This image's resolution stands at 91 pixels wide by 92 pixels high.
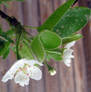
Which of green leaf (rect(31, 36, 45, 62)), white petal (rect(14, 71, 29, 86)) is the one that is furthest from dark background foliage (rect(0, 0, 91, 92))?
green leaf (rect(31, 36, 45, 62))

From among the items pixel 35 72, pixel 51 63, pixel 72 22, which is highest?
pixel 72 22

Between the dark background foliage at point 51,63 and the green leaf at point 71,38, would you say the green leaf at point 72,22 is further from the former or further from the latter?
the dark background foliage at point 51,63

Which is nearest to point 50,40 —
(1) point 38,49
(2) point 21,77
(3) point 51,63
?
(1) point 38,49

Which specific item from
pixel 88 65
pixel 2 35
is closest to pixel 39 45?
pixel 2 35

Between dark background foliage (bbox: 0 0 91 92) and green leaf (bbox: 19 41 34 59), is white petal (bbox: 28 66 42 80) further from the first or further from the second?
dark background foliage (bbox: 0 0 91 92)

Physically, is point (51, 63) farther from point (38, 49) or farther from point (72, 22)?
point (38, 49)

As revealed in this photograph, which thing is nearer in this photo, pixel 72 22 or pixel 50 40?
pixel 50 40

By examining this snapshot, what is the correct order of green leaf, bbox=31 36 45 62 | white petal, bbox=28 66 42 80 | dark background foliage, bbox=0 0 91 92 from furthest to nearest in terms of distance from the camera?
dark background foliage, bbox=0 0 91 92 → white petal, bbox=28 66 42 80 → green leaf, bbox=31 36 45 62
